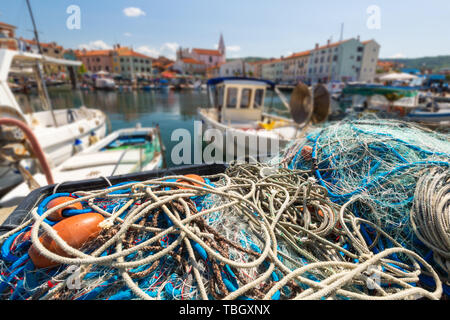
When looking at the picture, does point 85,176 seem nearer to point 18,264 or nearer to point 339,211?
point 18,264

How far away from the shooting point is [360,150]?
7.58 ft

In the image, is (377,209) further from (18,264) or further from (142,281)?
(18,264)

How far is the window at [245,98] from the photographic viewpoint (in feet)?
33.3

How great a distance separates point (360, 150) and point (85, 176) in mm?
6301

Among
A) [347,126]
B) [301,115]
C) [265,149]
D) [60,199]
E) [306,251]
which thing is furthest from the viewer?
[301,115]

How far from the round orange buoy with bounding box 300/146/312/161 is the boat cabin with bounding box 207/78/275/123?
718 centimetres

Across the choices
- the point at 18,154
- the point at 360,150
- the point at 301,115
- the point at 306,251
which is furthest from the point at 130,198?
the point at 301,115

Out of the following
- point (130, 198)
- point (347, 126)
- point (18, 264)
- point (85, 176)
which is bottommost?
point (85, 176)

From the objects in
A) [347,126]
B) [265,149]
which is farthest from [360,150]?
[265,149]

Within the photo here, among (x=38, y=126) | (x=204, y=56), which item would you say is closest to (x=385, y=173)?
(x=38, y=126)

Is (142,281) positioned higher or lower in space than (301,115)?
lower

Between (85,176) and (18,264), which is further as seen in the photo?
(85,176)

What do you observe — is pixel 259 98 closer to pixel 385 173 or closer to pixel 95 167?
pixel 95 167
